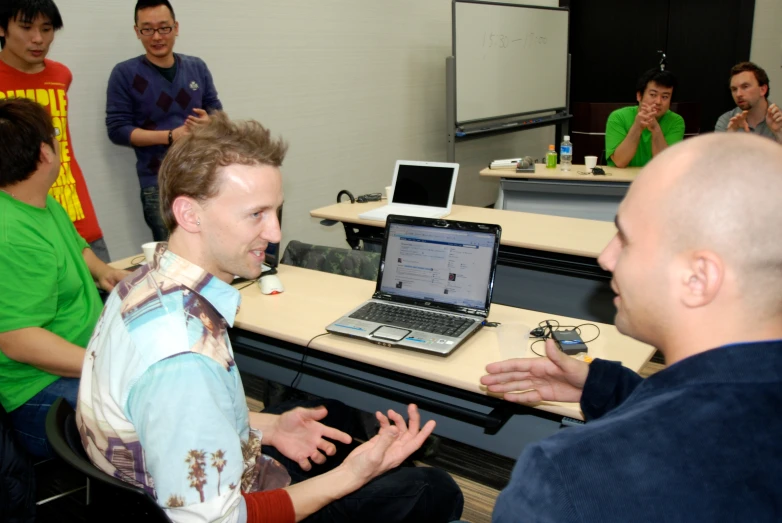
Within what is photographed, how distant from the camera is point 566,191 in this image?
4.00 metres

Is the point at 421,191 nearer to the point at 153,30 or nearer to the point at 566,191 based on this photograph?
the point at 566,191

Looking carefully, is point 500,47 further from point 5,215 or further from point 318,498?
point 318,498

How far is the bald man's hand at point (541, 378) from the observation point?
48.1 inches

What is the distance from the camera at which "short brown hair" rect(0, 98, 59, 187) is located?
5.68 feet

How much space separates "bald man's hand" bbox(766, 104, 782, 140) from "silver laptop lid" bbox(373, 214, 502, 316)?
275 centimetres

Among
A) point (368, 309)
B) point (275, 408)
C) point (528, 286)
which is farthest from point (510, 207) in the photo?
point (275, 408)

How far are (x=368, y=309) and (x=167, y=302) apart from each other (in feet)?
3.02

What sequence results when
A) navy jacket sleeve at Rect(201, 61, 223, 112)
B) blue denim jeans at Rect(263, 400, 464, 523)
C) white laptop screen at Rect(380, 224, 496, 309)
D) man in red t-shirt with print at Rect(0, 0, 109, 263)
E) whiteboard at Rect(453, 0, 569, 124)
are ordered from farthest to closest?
1. whiteboard at Rect(453, 0, 569, 124)
2. navy jacket sleeve at Rect(201, 61, 223, 112)
3. man in red t-shirt with print at Rect(0, 0, 109, 263)
4. white laptop screen at Rect(380, 224, 496, 309)
5. blue denim jeans at Rect(263, 400, 464, 523)

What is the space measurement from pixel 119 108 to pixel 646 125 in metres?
3.13

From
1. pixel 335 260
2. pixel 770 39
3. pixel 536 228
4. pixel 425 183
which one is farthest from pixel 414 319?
pixel 770 39

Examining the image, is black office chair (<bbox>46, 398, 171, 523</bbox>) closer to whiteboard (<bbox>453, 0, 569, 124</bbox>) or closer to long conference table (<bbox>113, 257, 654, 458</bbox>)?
→ long conference table (<bbox>113, 257, 654, 458</bbox>)

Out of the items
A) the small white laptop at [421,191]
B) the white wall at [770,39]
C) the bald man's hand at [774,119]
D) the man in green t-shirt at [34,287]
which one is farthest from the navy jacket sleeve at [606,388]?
the white wall at [770,39]

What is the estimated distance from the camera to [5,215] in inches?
66.2

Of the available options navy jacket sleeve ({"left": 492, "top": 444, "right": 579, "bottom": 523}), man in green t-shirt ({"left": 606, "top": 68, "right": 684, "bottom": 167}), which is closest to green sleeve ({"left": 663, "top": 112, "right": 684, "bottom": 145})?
man in green t-shirt ({"left": 606, "top": 68, "right": 684, "bottom": 167})
